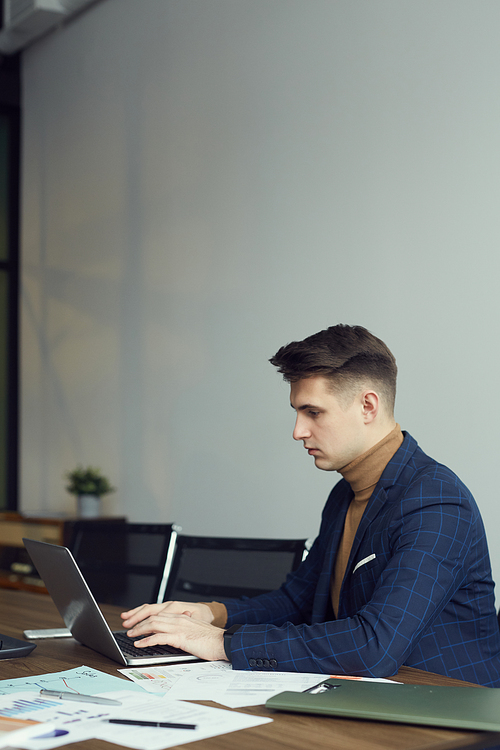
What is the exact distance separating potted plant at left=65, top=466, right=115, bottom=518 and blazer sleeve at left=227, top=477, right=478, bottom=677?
3.28m

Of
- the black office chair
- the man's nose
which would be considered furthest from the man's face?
the black office chair

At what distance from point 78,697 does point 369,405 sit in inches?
34.4

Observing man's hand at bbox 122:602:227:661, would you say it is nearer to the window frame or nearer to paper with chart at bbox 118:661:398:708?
paper with chart at bbox 118:661:398:708

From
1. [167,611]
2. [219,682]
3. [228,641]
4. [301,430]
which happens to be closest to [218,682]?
[219,682]

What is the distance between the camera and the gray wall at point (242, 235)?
2.99m

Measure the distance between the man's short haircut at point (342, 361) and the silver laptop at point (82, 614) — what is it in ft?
2.02

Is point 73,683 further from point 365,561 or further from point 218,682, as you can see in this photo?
point 365,561

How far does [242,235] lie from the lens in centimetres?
398

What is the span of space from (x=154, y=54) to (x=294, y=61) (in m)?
1.23

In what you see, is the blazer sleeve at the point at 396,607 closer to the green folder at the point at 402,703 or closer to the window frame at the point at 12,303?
the green folder at the point at 402,703

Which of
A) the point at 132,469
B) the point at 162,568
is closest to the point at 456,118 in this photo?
the point at 162,568

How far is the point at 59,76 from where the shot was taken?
5.53 meters

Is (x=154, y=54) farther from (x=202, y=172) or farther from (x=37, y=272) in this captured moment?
(x=37, y=272)

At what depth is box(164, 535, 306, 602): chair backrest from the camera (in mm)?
2354
